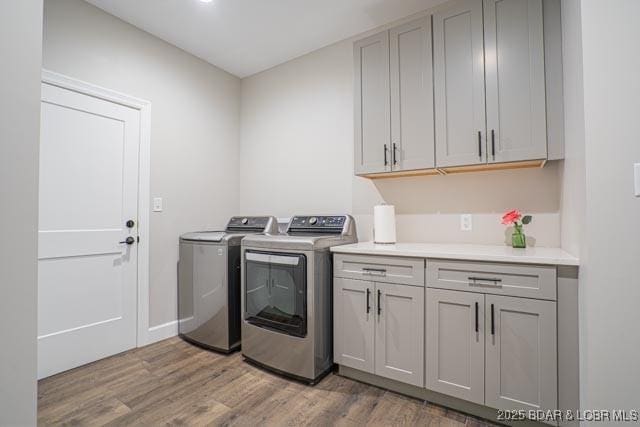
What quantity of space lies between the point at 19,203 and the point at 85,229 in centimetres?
151

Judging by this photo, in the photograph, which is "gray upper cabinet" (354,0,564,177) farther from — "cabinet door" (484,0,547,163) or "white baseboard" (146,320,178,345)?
"white baseboard" (146,320,178,345)

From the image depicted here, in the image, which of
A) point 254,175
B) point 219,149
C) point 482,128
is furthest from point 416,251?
point 219,149

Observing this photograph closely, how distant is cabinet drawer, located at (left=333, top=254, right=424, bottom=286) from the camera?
1.84m

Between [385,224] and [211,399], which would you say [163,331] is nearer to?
[211,399]

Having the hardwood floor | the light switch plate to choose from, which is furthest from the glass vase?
the light switch plate

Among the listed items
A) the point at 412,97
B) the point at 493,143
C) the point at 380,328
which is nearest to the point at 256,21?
the point at 412,97

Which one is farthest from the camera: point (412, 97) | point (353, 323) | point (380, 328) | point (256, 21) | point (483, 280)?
point (256, 21)

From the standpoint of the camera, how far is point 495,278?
1.61 m

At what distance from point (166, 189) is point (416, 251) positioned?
7.41 feet

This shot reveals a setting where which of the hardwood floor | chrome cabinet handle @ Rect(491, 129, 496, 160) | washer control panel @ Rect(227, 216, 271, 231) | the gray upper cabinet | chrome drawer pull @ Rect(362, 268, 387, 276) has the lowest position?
the hardwood floor

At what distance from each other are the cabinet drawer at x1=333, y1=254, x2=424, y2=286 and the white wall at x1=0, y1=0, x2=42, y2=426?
1548 millimetres

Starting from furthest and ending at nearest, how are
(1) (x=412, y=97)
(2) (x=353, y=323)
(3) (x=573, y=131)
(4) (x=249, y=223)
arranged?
(4) (x=249, y=223) < (1) (x=412, y=97) < (2) (x=353, y=323) < (3) (x=573, y=131)

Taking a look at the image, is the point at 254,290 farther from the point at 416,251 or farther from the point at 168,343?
the point at 416,251

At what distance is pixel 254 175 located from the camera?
3463 millimetres
